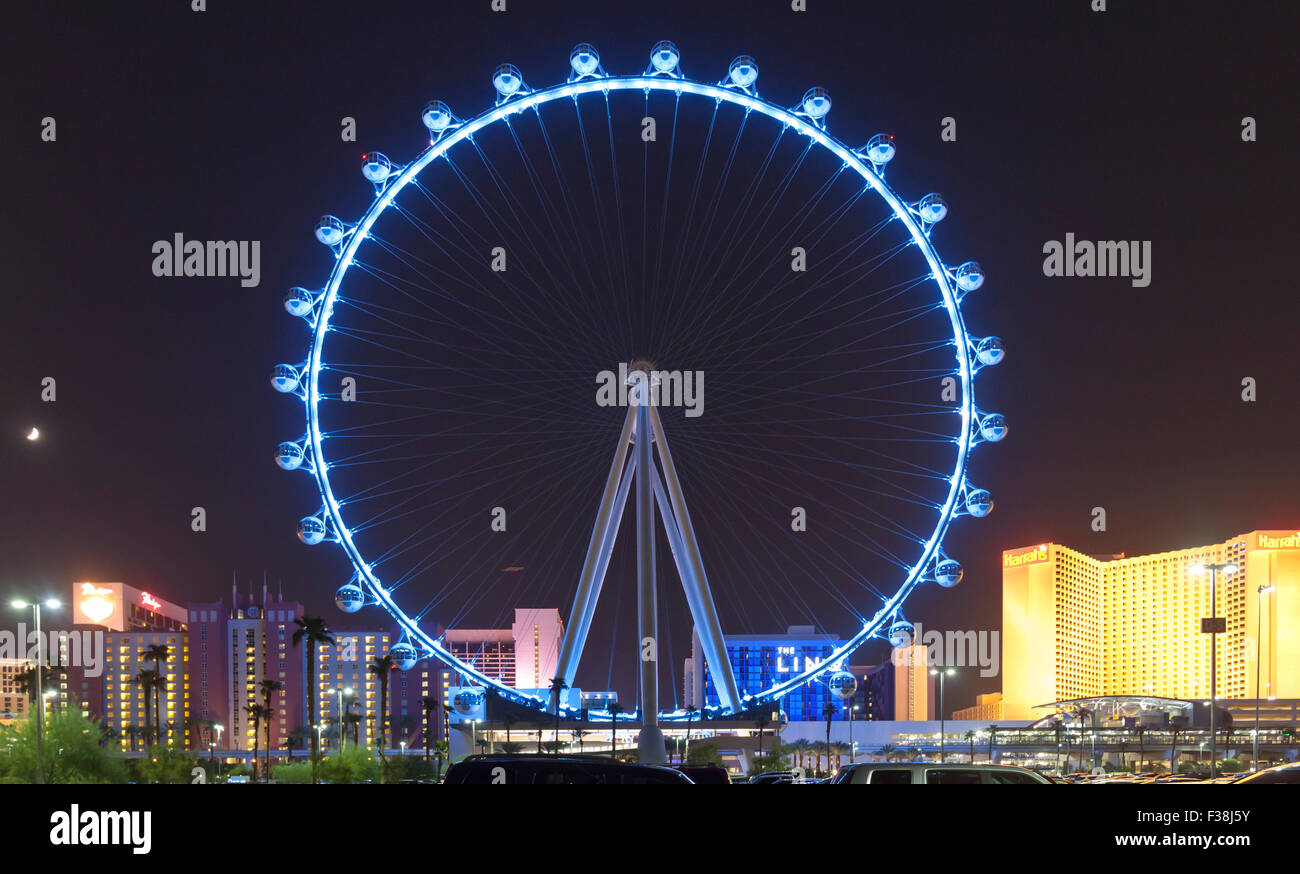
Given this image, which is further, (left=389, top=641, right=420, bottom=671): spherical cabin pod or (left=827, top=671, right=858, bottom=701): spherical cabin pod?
(left=827, top=671, right=858, bottom=701): spherical cabin pod

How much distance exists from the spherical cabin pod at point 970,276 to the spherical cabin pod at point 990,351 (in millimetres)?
1588

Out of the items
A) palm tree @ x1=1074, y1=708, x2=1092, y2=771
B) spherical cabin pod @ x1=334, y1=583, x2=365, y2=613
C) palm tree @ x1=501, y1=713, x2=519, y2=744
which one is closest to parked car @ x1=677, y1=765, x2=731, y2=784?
spherical cabin pod @ x1=334, y1=583, x2=365, y2=613

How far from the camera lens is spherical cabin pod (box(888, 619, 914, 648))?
45.2 metres

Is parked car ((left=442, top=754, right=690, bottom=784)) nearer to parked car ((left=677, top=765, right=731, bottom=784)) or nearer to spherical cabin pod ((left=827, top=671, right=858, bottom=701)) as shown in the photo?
parked car ((left=677, top=765, right=731, bottom=784))

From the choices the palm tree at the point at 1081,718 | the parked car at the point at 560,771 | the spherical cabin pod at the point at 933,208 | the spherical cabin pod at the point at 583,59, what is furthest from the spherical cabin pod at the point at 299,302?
the palm tree at the point at 1081,718

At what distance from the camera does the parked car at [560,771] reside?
1488cm

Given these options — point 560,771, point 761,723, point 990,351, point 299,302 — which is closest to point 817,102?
point 990,351

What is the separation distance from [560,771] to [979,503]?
3194 centimetres

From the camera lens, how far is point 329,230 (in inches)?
1617

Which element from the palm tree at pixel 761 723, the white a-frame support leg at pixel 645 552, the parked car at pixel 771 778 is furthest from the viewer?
the palm tree at pixel 761 723

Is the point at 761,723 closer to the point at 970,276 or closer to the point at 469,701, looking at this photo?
the point at 469,701

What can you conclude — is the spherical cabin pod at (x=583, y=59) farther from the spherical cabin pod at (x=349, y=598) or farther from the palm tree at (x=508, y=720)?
the palm tree at (x=508, y=720)

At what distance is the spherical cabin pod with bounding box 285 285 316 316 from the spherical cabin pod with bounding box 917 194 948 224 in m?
17.5
